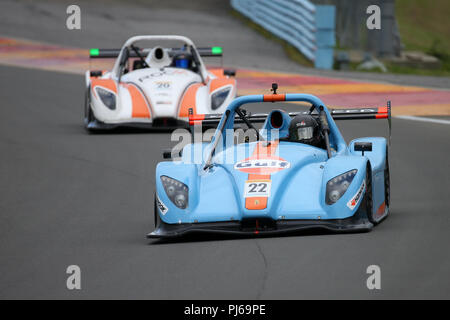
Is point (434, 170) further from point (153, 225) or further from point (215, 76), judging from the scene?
point (215, 76)

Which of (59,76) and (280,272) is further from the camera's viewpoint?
(59,76)

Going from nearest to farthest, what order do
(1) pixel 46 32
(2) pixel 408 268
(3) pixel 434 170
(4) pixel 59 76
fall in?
(2) pixel 408 268 → (3) pixel 434 170 → (4) pixel 59 76 → (1) pixel 46 32

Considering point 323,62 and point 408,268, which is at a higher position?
point 323,62

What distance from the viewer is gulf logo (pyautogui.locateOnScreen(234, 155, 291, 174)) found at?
8719 mm

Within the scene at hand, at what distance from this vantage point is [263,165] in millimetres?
8773

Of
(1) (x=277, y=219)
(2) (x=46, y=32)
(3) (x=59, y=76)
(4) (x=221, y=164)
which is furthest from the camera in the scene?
(2) (x=46, y=32)

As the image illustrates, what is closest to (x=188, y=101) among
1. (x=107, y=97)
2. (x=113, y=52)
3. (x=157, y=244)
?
(x=107, y=97)

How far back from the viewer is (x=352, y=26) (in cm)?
2728

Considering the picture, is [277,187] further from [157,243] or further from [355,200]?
[157,243]

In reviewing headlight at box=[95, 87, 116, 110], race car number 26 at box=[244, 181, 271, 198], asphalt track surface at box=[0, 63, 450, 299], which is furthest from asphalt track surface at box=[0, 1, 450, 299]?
headlight at box=[95, 87, 116, 110]

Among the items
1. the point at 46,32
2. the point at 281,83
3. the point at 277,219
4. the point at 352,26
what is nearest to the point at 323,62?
the point at 352,26

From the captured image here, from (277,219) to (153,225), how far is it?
5.30ft

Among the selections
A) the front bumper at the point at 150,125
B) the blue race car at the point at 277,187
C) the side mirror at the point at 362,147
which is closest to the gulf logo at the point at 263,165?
the blue race car at the point at 277,187

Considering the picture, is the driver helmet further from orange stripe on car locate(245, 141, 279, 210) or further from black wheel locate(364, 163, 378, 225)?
black wheel locate(364, 163, 378, 225)
